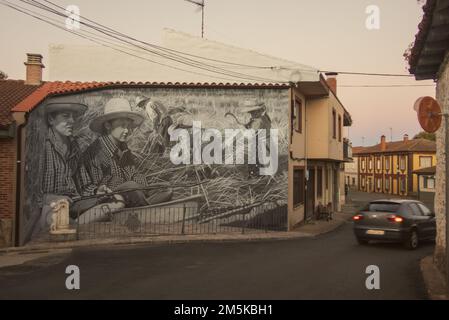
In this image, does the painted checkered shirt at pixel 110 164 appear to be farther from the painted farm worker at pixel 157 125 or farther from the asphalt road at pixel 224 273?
the asphalt road at pixel 224 273

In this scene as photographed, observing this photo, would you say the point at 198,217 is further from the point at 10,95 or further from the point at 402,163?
the point at 402,163

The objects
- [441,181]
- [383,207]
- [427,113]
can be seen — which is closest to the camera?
[427,113]

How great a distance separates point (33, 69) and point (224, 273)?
525 inches

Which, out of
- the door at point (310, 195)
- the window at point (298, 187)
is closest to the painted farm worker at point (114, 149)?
the window at point (298, 187)

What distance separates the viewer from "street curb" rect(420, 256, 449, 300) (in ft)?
25.4

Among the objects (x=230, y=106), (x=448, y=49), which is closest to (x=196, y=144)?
(x=230, y=106)

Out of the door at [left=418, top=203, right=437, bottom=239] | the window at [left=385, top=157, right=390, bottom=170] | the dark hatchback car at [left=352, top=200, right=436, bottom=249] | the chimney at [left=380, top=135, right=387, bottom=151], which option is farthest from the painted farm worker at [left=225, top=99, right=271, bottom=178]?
the chimney at [left=380, top=135, right=387, bottom=151]

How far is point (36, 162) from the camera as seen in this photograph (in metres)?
15.9

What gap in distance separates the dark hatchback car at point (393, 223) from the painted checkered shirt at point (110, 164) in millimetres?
8667

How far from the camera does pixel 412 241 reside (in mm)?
13742

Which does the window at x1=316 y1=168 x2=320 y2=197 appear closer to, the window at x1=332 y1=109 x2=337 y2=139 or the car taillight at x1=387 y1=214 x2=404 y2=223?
the window at x1=332 y1=109 x2=337 y2=139

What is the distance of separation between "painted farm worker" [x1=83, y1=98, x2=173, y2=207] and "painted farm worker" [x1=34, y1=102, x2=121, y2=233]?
0.45 m

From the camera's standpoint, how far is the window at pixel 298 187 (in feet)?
64.8

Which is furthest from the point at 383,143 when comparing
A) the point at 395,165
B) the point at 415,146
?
the point at 415,146
